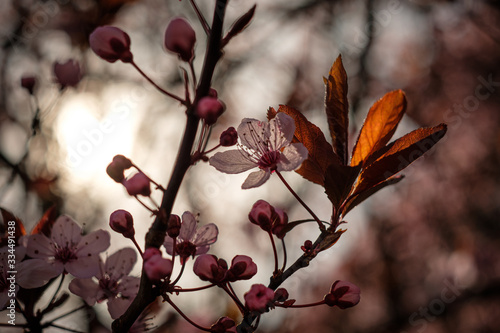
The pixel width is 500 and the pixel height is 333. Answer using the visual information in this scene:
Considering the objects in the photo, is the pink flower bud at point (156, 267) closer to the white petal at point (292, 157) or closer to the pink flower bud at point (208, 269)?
the pink flower bud at point (208, 269)

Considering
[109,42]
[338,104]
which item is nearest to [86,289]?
[109,42]

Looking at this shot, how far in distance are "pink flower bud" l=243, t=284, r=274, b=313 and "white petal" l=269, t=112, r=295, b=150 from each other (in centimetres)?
34

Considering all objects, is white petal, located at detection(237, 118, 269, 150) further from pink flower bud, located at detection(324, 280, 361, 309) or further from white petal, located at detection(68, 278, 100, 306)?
white petal, located at detection(68, 278, 100, 306)

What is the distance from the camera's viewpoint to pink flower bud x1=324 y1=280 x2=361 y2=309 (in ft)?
3.34

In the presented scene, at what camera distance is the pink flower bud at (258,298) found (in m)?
0.83

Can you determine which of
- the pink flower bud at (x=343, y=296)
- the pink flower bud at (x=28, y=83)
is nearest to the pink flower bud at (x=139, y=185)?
the pink flower bud at (x=343, y=296)

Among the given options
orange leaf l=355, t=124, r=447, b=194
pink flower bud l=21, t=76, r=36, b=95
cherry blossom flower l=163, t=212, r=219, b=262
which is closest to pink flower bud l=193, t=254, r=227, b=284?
cherry blossom flower l=163, t=212, r=219, b=262

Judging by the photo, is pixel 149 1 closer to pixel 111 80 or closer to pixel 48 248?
pixel 111 80

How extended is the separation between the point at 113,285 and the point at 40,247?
22 cm

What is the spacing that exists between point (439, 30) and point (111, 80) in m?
4.37

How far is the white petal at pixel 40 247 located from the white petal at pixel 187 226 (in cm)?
37

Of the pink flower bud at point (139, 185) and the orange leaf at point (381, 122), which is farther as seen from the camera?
the orange leaf at point (381, 122)

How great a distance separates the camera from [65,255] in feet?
3.91

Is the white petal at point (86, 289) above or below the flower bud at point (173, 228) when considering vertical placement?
above
